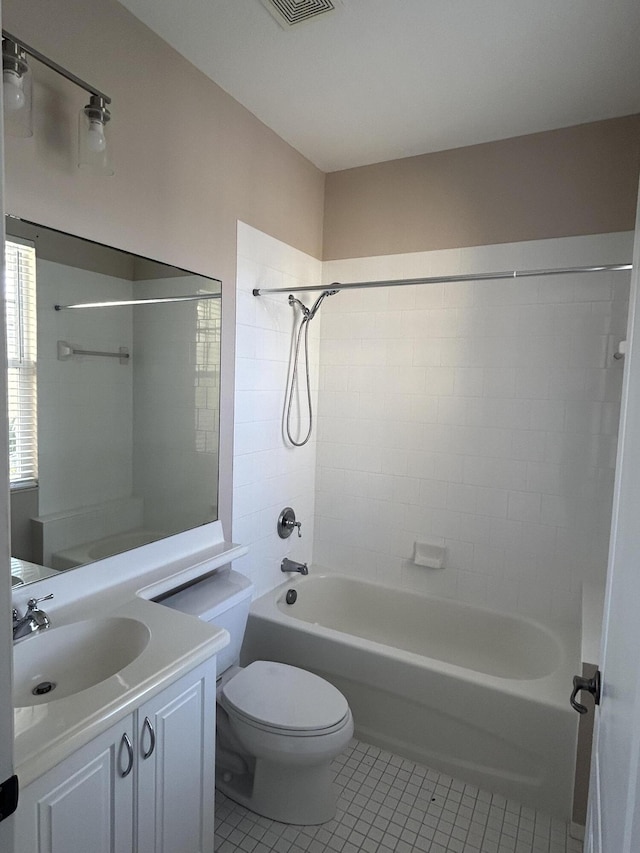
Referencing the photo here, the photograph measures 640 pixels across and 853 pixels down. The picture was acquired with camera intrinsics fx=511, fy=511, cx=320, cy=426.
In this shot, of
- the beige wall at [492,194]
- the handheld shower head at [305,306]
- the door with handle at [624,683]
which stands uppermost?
the beige wall at [492,194]

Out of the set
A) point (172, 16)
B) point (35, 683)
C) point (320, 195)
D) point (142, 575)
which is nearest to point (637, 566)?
point (35, 683)

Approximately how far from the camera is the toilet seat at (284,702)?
177cm

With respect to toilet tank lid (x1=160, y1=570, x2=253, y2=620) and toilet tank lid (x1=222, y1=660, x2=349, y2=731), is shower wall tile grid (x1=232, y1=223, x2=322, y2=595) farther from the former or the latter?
toilet tank lid (x1=222, y1=660, x2=349, y2=731)

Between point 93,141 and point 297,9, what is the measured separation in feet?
2.70

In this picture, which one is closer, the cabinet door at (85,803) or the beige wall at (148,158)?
the cabinet door at (85,803)

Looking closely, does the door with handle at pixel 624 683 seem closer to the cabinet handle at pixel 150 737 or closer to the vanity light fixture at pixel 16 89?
the cabinet handle at pixel 150 737

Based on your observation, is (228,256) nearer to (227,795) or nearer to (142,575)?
(142,575)

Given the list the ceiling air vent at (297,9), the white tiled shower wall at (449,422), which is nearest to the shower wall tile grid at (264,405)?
the white tiled shower wall at (449,422)

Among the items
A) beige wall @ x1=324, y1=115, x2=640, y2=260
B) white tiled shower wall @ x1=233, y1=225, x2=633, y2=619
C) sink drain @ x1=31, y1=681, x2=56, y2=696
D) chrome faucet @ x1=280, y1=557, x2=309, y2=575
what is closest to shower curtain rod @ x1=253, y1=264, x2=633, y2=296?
white tiled shower wall @ x1=233, y1=225, x2=633, y2=619

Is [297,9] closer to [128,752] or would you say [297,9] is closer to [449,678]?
[128,752]

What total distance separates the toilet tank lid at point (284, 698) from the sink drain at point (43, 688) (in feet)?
2.24

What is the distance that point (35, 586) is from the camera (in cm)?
152

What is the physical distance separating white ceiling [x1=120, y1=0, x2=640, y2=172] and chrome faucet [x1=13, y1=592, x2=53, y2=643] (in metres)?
1.94

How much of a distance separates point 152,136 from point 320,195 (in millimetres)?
1320
